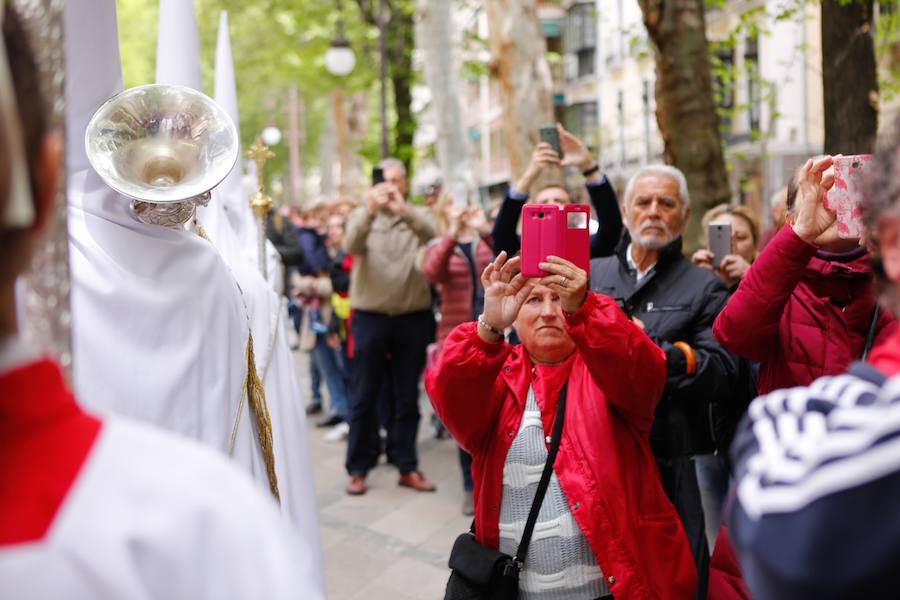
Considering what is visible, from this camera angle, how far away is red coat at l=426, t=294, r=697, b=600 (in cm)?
256

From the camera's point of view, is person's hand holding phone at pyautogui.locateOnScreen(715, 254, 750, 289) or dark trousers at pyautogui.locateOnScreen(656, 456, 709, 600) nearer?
dark trousers at pyautogui.locateOnScreen(656, 456, 709, 600)

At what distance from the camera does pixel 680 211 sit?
3.82 metres

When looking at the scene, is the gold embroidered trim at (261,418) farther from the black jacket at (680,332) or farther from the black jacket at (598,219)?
the black jacket at (598,219)

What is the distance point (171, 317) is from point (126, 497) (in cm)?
164

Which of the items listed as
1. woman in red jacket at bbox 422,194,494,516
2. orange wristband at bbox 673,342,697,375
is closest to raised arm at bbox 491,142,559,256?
woman in red jacket at bbox 422,194,494,516

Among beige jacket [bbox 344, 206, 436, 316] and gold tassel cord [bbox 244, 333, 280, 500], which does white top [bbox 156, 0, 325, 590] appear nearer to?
gold tassel cord [bbox 244, 333, 280, 500]

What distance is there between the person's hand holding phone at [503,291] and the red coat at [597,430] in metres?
0.07

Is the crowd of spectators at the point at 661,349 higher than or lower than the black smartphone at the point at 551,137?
lower

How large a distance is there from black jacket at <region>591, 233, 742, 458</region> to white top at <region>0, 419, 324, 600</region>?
2309 millimetres

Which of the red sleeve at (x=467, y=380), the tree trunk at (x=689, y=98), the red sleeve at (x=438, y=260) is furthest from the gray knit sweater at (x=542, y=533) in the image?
the tree trunk at (x=689, y=98)

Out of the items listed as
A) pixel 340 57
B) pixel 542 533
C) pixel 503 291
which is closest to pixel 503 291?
pixel 503 291

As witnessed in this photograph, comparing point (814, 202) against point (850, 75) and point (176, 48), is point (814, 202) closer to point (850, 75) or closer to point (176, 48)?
point (176, 48)

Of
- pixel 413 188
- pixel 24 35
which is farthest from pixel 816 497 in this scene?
pixel 413 188

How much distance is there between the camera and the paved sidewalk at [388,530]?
4.79 m
